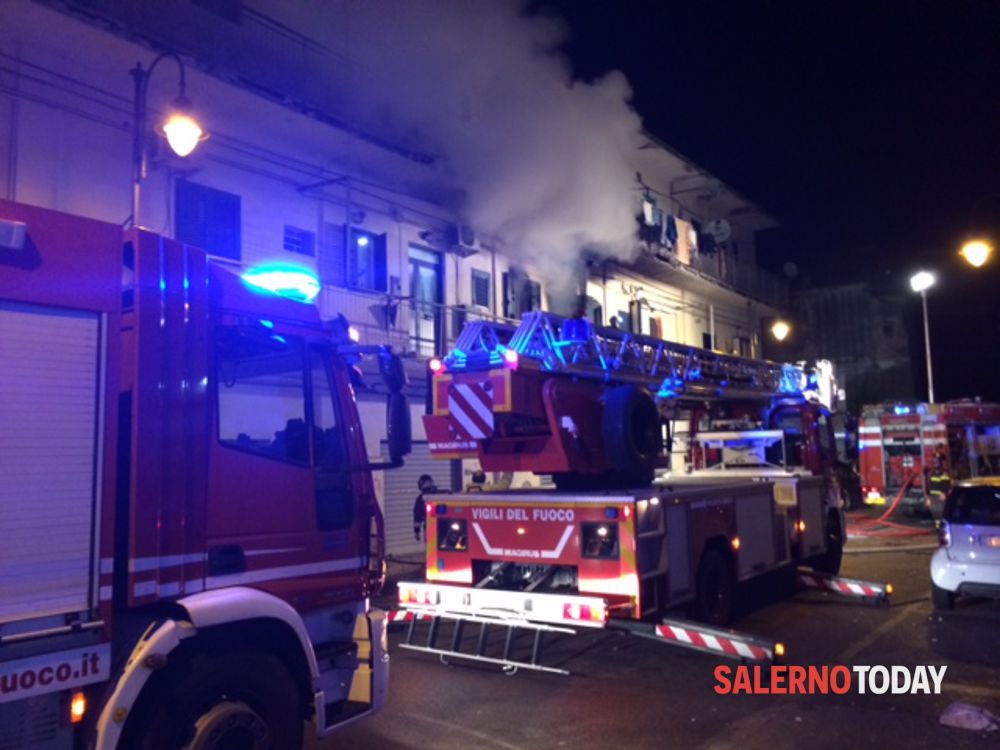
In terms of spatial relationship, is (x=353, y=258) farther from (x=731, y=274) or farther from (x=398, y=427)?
(x=731, y=274)

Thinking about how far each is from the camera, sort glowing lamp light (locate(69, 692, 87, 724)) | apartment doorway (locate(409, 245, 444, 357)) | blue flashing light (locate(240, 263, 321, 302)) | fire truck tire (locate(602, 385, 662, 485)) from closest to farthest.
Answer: glowing lamp light (locate(69, 692, 87, 724)) < blue flashing light (locate(240, 263, 321, 302)) < fire truck tire (locate(602, 385, 662, 485)) < apartment doorway (locate(409, 245, 444, 357))

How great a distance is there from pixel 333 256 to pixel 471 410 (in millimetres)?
6902

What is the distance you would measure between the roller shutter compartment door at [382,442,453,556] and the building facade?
34 mm

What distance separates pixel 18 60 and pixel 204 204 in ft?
9.14

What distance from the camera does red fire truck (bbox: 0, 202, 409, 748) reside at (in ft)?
9.73

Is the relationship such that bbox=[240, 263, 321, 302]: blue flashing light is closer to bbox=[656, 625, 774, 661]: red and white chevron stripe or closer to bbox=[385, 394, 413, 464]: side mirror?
bbox=[385, 394, 413, 464]: side mirror

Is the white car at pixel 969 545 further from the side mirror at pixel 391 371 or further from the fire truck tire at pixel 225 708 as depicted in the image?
the fire truck tire at pixel 225 708

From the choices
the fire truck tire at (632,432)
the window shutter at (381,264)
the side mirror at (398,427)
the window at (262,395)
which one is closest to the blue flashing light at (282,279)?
the window at (262,395)

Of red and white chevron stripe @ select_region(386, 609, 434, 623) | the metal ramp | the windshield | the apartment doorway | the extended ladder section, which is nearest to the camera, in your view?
the metal ramp

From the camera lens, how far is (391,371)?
3963mm

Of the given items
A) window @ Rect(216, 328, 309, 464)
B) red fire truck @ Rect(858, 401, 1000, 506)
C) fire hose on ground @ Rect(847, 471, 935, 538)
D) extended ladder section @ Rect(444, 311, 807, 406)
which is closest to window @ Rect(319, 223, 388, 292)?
extended ladder section @ Rect(444, 311, 807, 406)

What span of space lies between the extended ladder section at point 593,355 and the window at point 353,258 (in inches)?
223

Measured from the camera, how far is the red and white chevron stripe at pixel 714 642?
222 inches

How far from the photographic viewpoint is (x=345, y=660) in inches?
Answer: 164
